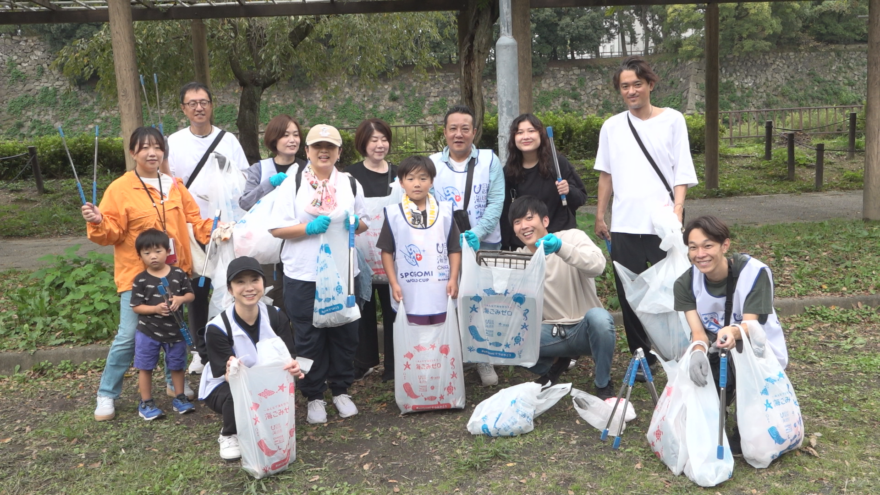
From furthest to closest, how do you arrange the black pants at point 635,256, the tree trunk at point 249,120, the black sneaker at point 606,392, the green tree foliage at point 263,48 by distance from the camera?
the tree trunk at point 249,120 → the green tree foliage at point 263,48 → the black pants at point 635,256 → the black sneaker at point 606,392

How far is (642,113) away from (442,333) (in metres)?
1.55

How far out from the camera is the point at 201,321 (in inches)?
173

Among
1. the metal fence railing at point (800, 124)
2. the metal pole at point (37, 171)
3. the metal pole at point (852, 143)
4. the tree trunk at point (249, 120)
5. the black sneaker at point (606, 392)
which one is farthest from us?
the metal fence railing at point (800, 124)

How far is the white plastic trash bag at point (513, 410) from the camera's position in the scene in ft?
11.7

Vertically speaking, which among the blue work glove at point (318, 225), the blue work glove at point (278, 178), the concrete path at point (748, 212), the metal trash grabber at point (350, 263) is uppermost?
the blue work glove at point (278, 178)

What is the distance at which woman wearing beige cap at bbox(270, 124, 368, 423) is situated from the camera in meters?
3.76

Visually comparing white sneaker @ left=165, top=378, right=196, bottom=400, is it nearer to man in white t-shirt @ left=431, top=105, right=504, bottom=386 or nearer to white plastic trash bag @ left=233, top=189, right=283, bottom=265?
white plastic trash bag @ left=233, top=189, right=283, bottom=265

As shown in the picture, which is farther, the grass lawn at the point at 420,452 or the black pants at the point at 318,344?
the black pants at the point at 318,344

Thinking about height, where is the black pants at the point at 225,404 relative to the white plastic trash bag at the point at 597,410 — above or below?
above

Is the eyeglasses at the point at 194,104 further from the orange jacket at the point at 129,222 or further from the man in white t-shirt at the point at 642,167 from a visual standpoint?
the man in white t-shirt at the point at 642,167

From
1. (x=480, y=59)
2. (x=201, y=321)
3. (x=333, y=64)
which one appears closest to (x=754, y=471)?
(x=201, y=321)

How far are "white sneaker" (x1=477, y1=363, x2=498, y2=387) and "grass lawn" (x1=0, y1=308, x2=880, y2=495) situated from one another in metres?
0.05

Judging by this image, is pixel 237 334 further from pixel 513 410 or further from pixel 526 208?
pixel 526 208

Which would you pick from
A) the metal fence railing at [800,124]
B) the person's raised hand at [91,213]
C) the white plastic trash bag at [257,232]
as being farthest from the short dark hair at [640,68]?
the metal fence railing at [800,124]
